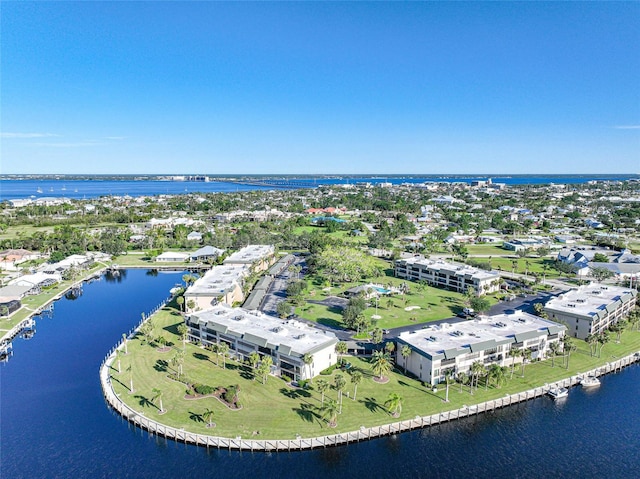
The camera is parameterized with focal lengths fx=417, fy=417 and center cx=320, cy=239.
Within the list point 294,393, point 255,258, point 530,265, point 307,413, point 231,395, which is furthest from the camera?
point 530,265

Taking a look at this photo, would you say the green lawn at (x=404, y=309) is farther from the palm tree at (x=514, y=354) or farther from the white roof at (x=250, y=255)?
the white roof at (x=250, y=255)

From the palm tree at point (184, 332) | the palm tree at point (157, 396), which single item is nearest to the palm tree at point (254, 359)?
the palm tree at point (157, 396)

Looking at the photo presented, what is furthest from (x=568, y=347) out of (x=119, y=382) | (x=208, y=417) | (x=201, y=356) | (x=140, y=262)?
(x=140, y=262)

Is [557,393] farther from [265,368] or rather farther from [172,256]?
[172,256]

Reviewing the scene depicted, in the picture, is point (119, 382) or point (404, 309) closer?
point (119, 382)

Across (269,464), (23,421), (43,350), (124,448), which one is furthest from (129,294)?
(269,464)

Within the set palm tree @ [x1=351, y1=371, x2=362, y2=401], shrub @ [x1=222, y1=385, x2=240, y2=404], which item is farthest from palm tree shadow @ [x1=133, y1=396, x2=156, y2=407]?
palm tree @ [x1=351, y1=371, x2=362, y2=401]

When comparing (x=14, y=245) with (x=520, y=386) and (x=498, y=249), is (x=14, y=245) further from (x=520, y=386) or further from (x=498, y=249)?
(x=498, y=249)
